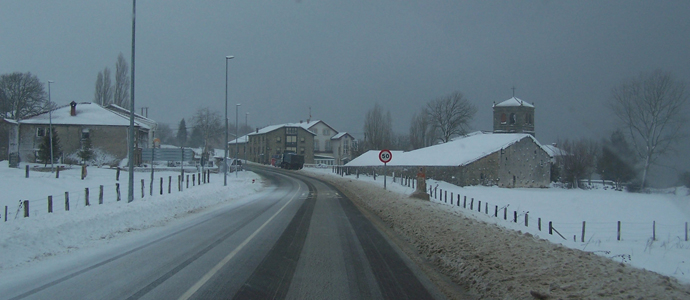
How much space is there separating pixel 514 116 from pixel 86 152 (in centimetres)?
6090

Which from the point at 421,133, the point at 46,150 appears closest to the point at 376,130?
the point at 421,133

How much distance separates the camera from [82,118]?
60688 mm

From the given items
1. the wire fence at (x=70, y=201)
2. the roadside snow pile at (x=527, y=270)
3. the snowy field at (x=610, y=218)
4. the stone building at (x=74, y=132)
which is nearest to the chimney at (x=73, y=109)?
the stone building at (x=74, y=132)

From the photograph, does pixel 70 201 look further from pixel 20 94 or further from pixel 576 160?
pixel 576 160

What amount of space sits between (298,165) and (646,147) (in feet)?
186

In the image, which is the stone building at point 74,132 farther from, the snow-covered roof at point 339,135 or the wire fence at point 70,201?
the snow-covered roof at point 339,135

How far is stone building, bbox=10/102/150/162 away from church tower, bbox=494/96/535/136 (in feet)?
176

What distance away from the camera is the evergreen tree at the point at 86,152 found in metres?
56.8

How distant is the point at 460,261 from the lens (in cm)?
866

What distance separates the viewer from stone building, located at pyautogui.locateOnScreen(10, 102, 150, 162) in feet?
192

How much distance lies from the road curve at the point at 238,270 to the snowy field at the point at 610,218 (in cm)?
814

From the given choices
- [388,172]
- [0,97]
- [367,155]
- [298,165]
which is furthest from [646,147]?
[0,97]

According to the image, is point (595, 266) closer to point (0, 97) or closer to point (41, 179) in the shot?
point (41, 179)

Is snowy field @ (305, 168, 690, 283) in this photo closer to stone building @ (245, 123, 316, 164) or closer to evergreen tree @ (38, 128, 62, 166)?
evergreen tree @ (38, 128, 62, 166)
